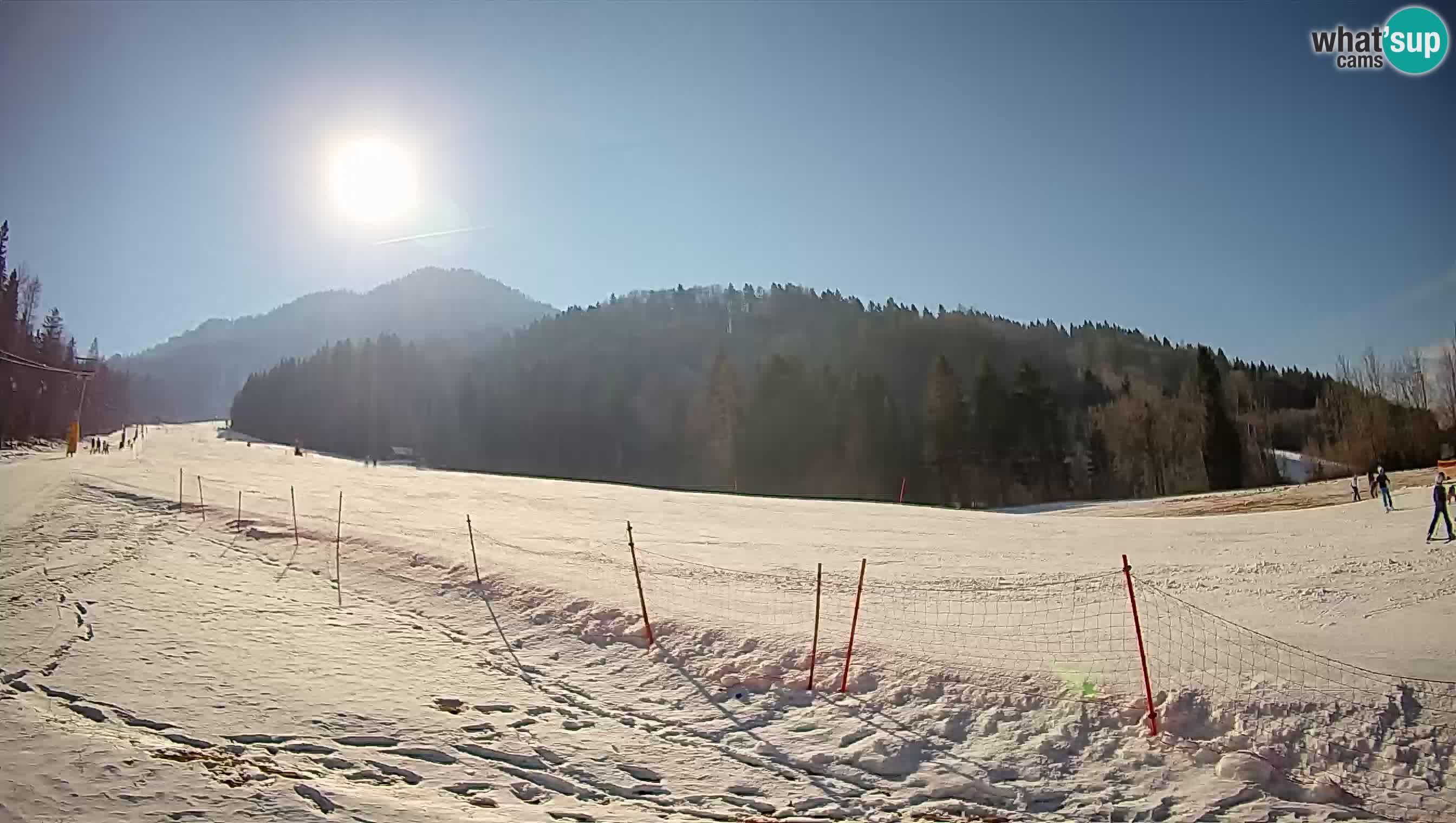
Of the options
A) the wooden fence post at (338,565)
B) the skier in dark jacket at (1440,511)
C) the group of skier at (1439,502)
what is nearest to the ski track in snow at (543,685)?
the wooden fence post at (338,565)

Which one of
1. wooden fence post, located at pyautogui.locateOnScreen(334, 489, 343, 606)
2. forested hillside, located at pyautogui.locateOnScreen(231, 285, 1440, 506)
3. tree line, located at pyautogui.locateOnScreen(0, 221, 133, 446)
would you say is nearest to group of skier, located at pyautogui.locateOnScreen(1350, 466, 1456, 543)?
wooden fence post, located at pyautogui.locateOnScreen(334, 489, 343, 606)

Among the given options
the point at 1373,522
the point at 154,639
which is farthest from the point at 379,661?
the point at 1373,522

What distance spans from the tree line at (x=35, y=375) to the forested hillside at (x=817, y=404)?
31.6 m

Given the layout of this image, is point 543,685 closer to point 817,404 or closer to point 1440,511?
point 1440,511

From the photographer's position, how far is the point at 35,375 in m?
69.4

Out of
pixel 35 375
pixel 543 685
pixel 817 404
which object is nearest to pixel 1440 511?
pixel 543 685

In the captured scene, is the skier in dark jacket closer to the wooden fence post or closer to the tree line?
the wooden fence post

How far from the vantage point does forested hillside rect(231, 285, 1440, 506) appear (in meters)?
61.8

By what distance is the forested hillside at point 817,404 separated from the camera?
2432 inches

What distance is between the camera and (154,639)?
39.1ft

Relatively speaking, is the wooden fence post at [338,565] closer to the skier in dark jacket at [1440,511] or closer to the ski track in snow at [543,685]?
the ski track in snow at [543,685]

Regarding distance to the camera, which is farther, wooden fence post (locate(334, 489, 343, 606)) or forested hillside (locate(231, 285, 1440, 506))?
forested hillside (locate(231, 285, 1440, 506))

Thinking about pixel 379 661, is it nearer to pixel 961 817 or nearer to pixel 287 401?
pixel 961 817

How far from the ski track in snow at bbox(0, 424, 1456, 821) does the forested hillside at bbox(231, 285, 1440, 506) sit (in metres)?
40.2
